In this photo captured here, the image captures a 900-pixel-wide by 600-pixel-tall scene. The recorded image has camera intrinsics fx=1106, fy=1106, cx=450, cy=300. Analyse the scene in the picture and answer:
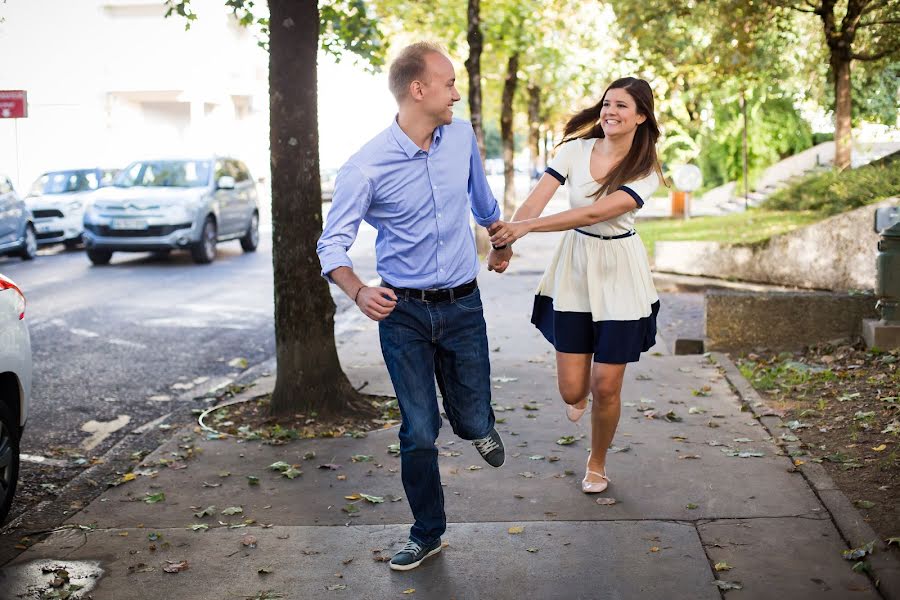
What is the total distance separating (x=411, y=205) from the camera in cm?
438

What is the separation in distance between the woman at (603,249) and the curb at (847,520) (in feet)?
3.45

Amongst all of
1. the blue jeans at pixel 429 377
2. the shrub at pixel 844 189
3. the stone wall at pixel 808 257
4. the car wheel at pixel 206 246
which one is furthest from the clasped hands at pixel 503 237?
the car wheel at pixel 206 246

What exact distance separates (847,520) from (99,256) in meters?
16.0

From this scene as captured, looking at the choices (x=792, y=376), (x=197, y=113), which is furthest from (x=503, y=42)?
(x=197, y=113)

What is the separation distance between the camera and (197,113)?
47969mm

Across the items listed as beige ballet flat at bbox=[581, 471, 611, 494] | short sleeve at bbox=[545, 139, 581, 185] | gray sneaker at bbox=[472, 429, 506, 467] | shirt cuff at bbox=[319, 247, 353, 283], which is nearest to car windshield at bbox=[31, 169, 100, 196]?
short sleeve at bbox=[545, 139, 581, 185]

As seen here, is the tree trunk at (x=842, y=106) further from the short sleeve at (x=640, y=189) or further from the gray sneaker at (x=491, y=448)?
the gray sneaker at (x=491, y=448)

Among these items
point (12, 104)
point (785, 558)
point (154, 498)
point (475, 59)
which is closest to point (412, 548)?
point (785, 558)

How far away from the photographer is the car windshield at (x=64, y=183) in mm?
22719

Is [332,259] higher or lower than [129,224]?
higher

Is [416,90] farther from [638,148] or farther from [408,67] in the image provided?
[638,148]

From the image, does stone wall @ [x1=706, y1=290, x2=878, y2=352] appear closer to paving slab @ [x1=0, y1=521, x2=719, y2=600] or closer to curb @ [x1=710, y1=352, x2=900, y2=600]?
curb @ [x1=710, y1=352, x2=900, y2=600]

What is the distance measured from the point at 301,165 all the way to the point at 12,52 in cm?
3420

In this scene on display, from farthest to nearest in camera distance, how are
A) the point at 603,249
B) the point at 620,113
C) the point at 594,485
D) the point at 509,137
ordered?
the point at 509,137
the point at 594,485
the point at 603,249
the point at 620,113
